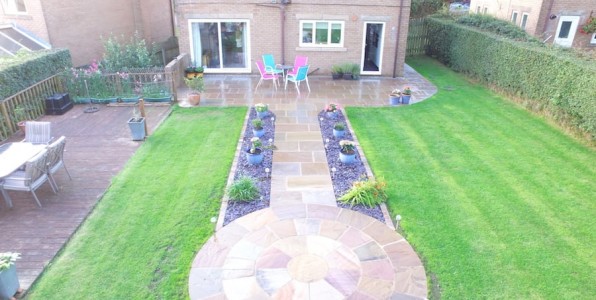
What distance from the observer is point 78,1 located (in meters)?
13.4

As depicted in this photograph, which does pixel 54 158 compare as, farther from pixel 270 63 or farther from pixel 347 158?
pixel 270 63

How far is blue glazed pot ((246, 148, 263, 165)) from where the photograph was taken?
7154 mm

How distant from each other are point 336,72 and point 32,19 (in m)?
10.3

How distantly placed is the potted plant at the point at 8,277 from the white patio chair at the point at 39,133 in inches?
138

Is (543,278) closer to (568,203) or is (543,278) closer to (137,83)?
(568,203)

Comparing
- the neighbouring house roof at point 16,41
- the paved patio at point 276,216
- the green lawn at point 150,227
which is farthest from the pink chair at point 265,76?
the neighbouring house roof at point 16,41

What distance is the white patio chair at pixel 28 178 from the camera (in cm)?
570

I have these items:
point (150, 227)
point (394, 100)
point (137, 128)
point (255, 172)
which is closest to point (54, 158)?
point (137, 128)

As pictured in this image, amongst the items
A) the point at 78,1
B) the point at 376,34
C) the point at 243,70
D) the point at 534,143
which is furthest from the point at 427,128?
the point at 78,1

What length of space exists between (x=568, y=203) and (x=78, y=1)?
15.4 meters

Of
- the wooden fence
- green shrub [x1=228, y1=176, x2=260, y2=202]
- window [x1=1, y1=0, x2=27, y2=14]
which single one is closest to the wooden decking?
green shrub [x1=228, y1=176, x2=260, y2=202]

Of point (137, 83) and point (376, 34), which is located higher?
point (376, 34)

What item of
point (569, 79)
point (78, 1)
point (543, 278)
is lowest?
point (543, 278)

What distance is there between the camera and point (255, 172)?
699cm
